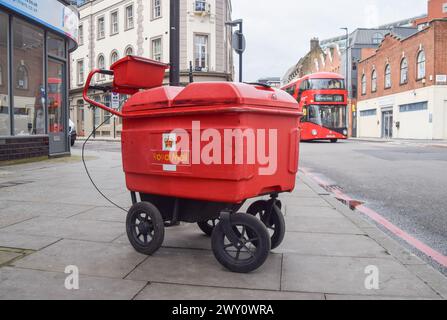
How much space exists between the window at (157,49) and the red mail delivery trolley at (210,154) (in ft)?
96.7

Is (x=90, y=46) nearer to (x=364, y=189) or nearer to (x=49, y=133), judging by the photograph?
(x=49, y=133)

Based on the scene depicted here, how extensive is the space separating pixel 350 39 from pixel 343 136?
114 feet

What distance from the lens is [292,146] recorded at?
3.52 metres

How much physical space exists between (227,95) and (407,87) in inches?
1389

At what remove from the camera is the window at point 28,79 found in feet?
37.1

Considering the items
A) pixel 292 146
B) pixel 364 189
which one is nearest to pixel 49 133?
pixel 364 189

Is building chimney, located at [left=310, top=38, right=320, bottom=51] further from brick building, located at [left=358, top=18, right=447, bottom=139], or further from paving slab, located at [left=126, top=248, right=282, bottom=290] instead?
paving slab, located at [left=126, top=248, right=282, bottom=290]

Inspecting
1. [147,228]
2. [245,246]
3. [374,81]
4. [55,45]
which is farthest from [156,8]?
[245,246]

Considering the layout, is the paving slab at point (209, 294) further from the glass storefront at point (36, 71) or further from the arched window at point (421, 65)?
the arched window at point (421, 65)

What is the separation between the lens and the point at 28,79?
11.9 meters

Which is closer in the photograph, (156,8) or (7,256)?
(7,256)

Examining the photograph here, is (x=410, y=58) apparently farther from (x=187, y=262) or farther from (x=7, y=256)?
(x=7, y=256)

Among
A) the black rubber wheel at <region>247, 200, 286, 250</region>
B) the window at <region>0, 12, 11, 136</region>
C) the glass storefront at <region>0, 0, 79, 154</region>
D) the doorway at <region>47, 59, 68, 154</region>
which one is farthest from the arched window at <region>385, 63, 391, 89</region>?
the black rubber wheel at <region>247, 200, 286, 250</region>

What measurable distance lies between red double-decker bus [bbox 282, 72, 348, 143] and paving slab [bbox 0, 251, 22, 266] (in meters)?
22.1
